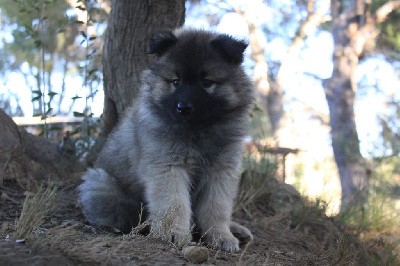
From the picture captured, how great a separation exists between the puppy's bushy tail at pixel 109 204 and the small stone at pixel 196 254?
34.2 inches

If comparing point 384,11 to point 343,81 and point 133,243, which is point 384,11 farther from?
point 133,243

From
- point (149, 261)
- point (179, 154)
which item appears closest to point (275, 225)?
point (179, 154)

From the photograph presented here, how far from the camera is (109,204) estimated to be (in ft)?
15.0

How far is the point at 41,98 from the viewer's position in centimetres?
699

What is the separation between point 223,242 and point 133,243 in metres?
0.80

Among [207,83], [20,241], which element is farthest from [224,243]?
[20,241]

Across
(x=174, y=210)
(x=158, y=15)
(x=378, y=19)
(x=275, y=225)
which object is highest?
(x=378, y=19)

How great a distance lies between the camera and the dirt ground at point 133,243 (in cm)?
310

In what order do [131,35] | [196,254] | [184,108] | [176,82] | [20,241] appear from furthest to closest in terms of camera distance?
1. [131,35]
2. [176,82]
3. [184,108]
4. [196,254]
5. [20,241]

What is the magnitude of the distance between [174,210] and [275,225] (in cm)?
259

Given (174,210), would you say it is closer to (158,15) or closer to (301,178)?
(158,15)

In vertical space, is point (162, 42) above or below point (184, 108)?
above

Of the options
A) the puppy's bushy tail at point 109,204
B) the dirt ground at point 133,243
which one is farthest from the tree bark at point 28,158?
the puppy's bushy tail at point 109,204

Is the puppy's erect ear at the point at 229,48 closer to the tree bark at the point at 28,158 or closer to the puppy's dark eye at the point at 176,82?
the puppy's dark eye at the point at 176,82
